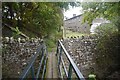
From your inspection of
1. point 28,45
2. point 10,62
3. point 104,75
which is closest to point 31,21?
point 28,45

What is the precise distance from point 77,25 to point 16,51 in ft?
6.64

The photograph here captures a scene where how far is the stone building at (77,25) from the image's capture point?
22.0 ft

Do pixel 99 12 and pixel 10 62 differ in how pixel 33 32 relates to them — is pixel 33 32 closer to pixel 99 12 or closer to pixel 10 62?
pixel 10 62

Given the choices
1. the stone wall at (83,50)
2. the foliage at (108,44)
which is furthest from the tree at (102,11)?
the stone wall at (83,50)

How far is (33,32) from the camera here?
6.49 meters

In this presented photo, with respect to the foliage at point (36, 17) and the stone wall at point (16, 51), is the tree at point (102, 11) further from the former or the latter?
the stone wall at point (16, 51)

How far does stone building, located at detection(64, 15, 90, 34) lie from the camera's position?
22.0 ft

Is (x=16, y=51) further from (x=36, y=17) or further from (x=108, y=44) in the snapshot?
(x=108, y=44)

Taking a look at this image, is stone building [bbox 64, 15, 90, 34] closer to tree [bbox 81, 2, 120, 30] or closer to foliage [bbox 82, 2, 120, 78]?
tree [bbox 81, 2, 120, 30]

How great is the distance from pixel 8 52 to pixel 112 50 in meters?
2.32

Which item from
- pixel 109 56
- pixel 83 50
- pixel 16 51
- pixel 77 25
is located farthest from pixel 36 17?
pixel 109 56

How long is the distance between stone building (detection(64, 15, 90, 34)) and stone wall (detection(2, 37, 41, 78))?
132 cm

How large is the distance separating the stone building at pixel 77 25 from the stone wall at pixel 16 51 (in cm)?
132

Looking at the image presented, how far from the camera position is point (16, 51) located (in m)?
5.65
